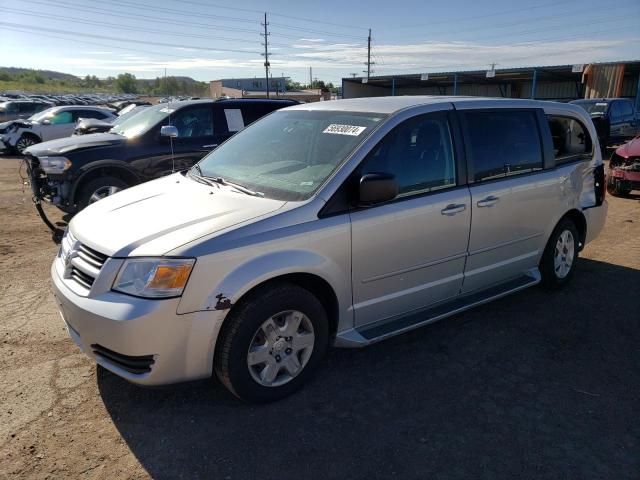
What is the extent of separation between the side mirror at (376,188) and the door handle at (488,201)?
3.46ft

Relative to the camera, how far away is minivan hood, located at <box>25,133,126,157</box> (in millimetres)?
6566

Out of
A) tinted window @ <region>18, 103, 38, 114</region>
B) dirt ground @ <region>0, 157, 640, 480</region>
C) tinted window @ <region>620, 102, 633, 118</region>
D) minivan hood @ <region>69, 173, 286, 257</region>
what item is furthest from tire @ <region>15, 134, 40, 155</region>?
tinted window @ <region>620, 102, 633, 118</region>

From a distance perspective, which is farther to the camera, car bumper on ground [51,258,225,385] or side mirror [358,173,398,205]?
side mirror [358,173,398,205]

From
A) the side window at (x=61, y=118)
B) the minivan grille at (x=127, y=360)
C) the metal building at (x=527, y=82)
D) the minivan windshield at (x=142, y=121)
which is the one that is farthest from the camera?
the metal building at (x=527, y=82)

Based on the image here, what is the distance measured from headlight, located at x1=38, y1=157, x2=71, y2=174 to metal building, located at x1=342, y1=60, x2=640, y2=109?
2733 cm

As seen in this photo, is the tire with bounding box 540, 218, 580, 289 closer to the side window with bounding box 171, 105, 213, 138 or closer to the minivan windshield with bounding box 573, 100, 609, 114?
the side window with bounding box 171, 105, 213, 138

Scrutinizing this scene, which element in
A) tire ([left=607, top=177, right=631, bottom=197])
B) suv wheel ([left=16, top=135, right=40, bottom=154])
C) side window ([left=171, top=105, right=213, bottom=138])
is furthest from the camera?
suv wheel ([left=16, top=135, right=40, bottom=154])

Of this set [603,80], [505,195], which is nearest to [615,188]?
[505,195]

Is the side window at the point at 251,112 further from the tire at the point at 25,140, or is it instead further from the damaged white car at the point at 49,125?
the tire at the point at 25,140

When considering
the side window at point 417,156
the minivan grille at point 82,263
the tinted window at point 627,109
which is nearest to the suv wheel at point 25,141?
the minivan grille at point 82,263

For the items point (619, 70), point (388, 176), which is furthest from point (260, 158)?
point (619, 70)

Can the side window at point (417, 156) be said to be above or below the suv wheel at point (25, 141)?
above

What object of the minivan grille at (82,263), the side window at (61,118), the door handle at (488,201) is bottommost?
the minivan grille at (82,263)

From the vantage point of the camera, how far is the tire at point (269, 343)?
2.80m
